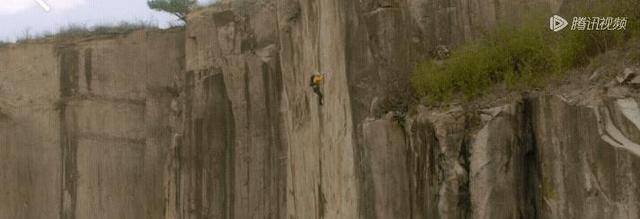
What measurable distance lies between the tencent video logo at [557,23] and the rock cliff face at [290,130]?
82 centimetres

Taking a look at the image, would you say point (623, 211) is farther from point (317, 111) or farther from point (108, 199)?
point (108, 199)

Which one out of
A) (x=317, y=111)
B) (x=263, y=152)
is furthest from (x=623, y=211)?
(x=263, y=152)

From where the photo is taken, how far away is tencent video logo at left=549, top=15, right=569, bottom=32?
8.23m

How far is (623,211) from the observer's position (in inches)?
251

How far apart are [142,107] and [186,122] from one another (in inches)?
94.2

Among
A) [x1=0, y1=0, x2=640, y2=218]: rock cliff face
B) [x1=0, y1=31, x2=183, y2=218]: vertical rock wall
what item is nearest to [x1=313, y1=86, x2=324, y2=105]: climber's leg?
[x1=0, y1=0, x2=640, y2=218]: rock cliff face

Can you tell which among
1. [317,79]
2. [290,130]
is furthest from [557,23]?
[290,130]

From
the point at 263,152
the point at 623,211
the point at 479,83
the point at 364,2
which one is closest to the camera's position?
the point at 623,211

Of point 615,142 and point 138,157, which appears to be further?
point 138,157

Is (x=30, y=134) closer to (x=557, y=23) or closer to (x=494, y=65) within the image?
(x=494, y=65)

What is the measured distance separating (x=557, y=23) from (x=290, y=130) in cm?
470

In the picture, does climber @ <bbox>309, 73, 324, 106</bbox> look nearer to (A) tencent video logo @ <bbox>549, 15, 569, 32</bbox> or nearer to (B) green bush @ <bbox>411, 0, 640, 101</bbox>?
(B) green bush @ <bbox>411, 0, 640, 101</bbox>

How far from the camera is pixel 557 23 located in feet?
27.2

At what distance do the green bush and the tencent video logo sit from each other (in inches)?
2.3
